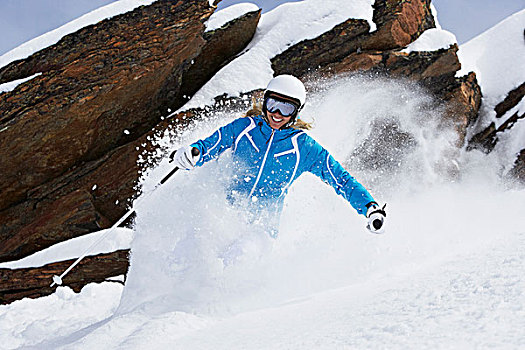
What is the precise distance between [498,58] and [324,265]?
29.6 feet

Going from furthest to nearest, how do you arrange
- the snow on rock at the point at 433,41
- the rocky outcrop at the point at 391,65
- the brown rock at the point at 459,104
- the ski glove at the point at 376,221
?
the snow on rock at the point at 433,41, the brown rock at the point at 459,104, the rocky outcrop at the point at 391,65, the ski glove at the point at 376,221

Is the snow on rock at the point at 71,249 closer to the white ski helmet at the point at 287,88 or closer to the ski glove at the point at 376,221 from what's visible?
the white ski helmet at the point at 287,88

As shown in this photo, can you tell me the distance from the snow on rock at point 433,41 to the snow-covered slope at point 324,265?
1188 mm

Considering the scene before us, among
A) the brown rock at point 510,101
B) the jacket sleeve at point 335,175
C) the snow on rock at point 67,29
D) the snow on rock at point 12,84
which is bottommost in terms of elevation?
the brown rock at point 510,101

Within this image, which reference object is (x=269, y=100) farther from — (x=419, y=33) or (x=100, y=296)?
(x=419, y=33)

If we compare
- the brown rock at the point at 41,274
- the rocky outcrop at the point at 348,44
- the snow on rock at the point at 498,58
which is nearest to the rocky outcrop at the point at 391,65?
the rocky outcrop at the point at 348,44

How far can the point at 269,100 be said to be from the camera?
3.45m

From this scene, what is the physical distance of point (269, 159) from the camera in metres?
3.59

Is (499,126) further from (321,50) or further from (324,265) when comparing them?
(324,265)

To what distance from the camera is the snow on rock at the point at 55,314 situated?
4.20 metres

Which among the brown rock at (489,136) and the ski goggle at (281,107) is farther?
the brown rock at (489,136)

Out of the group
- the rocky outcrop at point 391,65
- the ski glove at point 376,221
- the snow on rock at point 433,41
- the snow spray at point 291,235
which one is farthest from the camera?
the snow on rock at point 433,41

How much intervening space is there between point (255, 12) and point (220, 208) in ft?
23.4

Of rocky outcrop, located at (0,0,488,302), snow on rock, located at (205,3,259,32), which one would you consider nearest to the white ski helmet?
rocky outcrop, located at (0,0,488,302)
